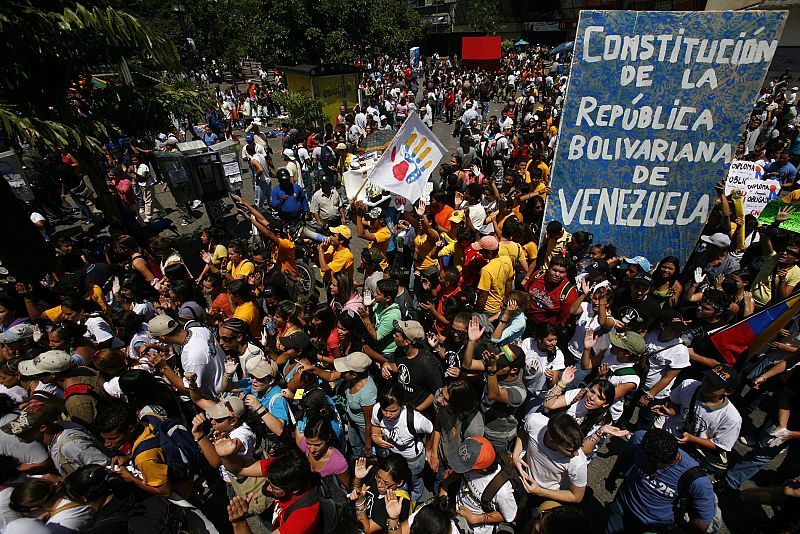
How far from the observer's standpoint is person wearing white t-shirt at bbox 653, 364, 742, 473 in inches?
128

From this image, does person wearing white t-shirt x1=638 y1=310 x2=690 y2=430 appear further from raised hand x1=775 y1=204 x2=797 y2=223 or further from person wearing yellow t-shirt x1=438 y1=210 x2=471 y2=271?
raised hand x1=775 y1=204 x2=797 y2=223

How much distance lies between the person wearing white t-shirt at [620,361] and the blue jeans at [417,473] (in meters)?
1.78

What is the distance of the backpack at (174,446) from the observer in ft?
10.3

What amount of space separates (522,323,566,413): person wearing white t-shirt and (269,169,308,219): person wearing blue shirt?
18.3 ft

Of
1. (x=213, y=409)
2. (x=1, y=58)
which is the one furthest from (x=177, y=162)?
(x=213, y=409)

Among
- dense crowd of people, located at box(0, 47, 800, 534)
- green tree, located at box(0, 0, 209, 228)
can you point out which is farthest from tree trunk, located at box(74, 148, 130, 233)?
dense crowd of people, located at box(0, 47, 800, 534)

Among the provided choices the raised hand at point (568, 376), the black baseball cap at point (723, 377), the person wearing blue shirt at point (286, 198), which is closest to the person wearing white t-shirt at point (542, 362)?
Result: the raised hand at point (568, 376)

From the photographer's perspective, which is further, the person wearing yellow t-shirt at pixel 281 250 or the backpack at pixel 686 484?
the person wearing yellow t-shirt at pixel 281 250

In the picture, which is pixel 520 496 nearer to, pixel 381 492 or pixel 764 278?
pixel 381 492

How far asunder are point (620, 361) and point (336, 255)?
3717 mm

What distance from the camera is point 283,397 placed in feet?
12.4

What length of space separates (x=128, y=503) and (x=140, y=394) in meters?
1.15

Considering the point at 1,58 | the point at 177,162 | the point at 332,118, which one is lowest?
the point at 332,118

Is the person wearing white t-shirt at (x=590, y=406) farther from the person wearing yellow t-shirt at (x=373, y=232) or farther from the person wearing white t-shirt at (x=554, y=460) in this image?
the person wearing yellow t-shirt at (x=373, y=232)
